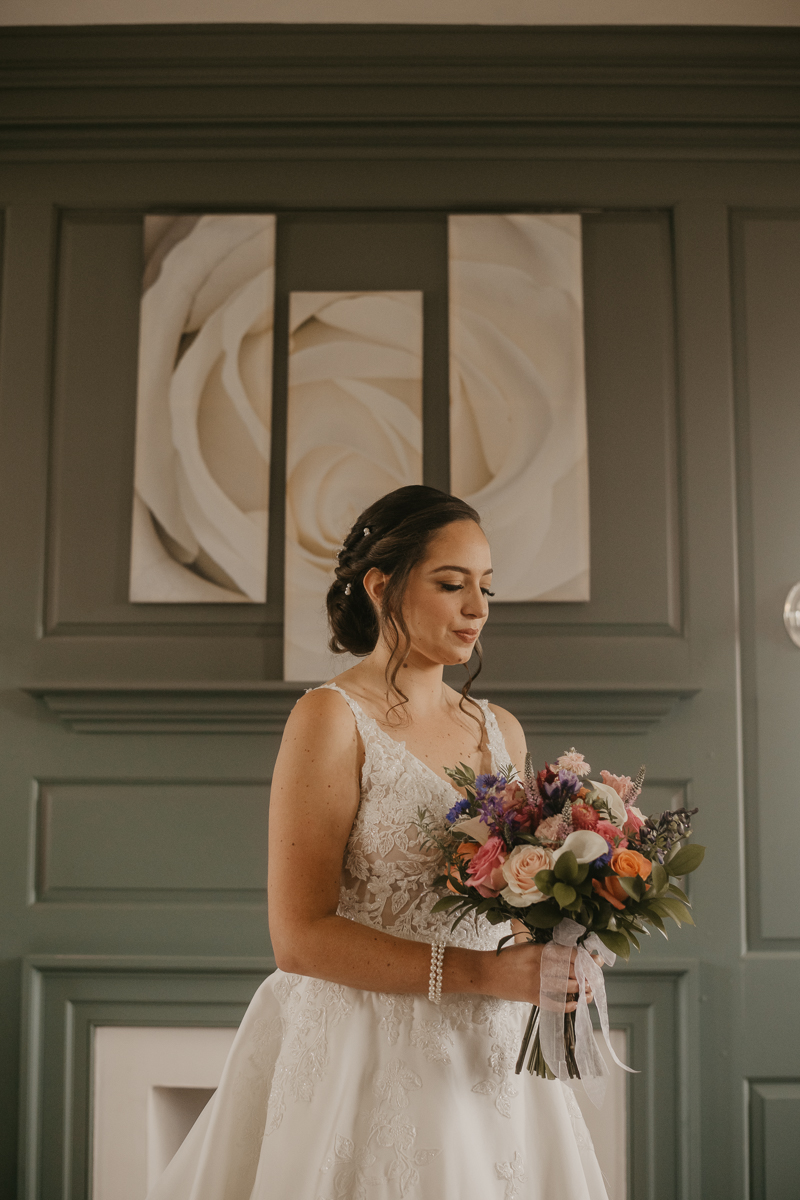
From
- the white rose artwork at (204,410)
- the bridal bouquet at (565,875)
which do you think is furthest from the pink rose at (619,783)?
the white rose artwork at (204,410)

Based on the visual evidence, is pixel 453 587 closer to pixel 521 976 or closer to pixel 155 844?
pixel 521 976

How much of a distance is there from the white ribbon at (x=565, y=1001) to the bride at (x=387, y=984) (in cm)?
3

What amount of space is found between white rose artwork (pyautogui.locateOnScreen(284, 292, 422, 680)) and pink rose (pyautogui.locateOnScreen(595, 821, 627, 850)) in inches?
54.7

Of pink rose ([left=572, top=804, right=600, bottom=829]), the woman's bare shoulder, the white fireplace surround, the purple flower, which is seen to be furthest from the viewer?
the white fireplace surround

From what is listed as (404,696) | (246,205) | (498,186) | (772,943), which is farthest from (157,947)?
(498,186)

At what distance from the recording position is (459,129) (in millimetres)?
2971

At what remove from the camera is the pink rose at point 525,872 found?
55.6 inches

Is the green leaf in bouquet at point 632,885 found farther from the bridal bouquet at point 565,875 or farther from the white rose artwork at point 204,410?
the white rose artwork at point 204,410

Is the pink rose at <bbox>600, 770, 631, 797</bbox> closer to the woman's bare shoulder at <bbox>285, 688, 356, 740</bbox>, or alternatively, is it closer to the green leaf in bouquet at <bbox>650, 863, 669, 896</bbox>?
the green leaf in bouquet at <bbox>650, 863, 669, 896</bbox>

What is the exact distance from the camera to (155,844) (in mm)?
2746

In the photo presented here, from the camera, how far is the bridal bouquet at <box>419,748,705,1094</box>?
4.67 ft

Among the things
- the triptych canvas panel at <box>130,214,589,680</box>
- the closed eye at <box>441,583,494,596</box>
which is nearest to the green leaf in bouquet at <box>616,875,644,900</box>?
the closed eye at <box>441,583,494,596</box>

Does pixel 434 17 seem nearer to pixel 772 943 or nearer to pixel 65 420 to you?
pixel 65 420

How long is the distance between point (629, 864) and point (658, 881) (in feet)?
0.28
